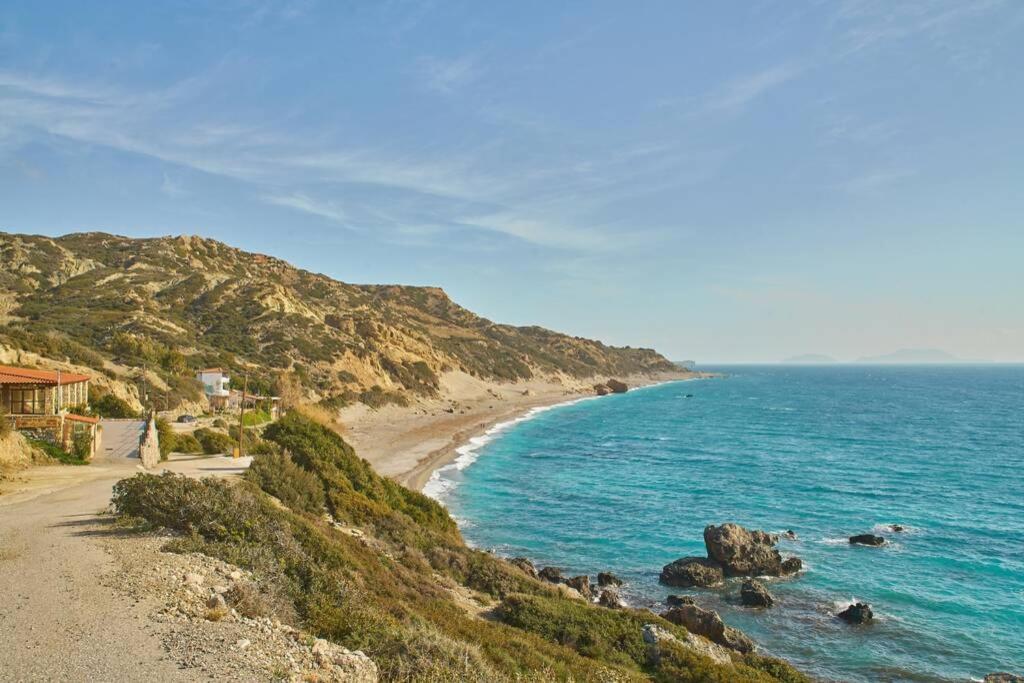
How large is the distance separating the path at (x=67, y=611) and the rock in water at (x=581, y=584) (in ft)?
51.9

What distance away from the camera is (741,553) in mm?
25188

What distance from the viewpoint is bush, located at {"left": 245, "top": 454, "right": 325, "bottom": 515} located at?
19.1 m

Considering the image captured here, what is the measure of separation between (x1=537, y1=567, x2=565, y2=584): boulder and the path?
1560 cm

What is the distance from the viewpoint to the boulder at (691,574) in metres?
23.8

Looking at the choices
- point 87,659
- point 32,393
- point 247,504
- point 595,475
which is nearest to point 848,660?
point 247,504

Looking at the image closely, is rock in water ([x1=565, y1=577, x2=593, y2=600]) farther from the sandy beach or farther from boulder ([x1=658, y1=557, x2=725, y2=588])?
the sandy beach

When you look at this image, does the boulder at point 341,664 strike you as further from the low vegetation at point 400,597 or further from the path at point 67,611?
the path at point 67,611

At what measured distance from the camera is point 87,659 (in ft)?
24.3

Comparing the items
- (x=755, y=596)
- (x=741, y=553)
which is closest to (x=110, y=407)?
(x=741, y=553)

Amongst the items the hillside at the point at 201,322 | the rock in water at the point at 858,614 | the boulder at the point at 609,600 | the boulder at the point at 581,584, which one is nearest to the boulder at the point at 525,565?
the boulder at the point at 581,584

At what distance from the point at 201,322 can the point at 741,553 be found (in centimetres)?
7213

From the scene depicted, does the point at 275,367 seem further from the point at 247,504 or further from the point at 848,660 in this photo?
the point at 848,660

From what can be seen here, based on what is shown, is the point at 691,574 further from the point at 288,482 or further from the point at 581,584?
the point at 288,482

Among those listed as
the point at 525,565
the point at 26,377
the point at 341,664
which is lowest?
the point at 525,565
